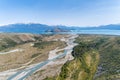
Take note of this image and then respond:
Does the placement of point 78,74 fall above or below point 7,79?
above

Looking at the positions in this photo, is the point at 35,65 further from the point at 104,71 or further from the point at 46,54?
the point at 104,71

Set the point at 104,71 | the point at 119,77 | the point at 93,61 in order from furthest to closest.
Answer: the point at 104,71, the point at 119,77, the point at 93,61

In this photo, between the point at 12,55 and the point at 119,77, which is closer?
the point at 119,77

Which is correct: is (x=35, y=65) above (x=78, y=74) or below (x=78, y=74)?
Answer: below

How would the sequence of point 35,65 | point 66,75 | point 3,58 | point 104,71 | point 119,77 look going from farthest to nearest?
point 3,58
point 35,65
point 104,71
point 119,77
point 66,75

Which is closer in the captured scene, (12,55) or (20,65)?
(20,65)

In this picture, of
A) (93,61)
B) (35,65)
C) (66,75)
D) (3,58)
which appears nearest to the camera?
(66,75)

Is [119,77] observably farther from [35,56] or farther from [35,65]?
[35,56]

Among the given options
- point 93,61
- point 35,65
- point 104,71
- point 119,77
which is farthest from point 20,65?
point 93,61

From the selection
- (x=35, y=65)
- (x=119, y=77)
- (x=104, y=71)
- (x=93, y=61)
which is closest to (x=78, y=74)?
(x=93, y=61)
